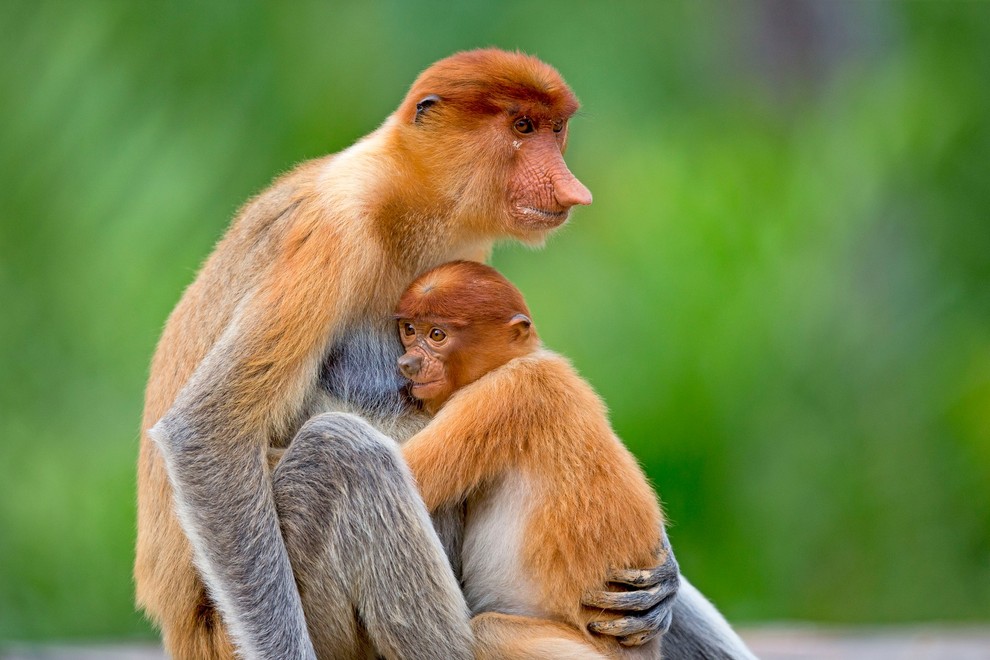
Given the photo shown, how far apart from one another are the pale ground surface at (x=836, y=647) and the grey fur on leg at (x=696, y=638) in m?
1.56

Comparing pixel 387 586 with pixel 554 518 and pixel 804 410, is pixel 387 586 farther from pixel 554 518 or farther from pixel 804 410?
pixel 804 410

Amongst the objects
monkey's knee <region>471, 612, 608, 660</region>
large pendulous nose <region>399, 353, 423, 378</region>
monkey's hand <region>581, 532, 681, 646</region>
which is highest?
large pendulous nose <region>399, 353, 423, 378</region>

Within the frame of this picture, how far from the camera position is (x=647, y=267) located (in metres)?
7.88

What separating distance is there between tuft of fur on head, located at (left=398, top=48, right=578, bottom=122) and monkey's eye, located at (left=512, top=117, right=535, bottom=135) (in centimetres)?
7

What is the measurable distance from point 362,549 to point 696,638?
1.76 metres

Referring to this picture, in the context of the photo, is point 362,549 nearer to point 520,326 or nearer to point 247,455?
point 247,455

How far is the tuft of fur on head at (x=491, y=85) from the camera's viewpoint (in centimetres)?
433

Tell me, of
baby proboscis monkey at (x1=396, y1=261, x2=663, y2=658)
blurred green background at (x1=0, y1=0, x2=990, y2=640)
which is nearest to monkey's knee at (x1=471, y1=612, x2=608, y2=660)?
baby proboscis monkey at (x1=396, y1=261, x2=663, y2=658)

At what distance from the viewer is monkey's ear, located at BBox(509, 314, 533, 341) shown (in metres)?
4.35

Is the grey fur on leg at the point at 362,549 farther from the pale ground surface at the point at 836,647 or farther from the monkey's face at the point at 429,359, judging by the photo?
the pale ground surface at the point at 836,647

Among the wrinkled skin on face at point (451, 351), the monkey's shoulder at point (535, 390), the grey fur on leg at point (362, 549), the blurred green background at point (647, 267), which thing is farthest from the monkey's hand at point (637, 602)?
the blurred green background at point (647, 267)

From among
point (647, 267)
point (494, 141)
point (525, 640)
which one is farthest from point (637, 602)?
point (647, 267)

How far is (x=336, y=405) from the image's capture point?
428cm

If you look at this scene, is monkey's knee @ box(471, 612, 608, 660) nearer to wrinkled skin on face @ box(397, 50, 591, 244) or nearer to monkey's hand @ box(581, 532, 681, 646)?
monkey's hand @ box(581, 532, 681, 646)
